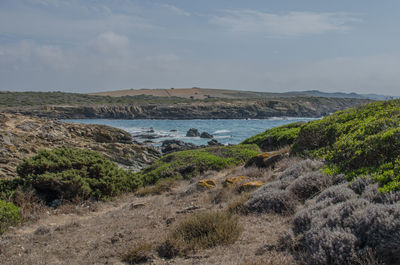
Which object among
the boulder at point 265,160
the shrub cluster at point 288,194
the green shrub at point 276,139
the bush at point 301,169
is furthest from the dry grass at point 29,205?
the green shrub at point 276,139

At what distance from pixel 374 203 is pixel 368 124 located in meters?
Answer: 3.66

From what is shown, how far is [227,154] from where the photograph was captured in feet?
44.9

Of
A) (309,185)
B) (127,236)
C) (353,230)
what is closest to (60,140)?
(127,236)

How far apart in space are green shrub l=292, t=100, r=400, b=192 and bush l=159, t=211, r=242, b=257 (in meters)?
2.26

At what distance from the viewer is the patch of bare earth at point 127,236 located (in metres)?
4.42

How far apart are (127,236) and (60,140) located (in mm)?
14071

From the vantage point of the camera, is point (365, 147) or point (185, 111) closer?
point (365, 147)

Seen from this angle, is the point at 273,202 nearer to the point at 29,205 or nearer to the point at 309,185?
the point at 309,185

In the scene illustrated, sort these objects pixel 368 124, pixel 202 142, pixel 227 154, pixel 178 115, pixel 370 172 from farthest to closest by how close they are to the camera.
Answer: pixel 178 115 → pixel 202 142 → pixel 227 154 → pixel 368 124 → pixel 370 172

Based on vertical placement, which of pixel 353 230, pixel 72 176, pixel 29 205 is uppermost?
pixel 353 230

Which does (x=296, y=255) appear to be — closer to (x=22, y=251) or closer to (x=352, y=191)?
(x=352, y=191)

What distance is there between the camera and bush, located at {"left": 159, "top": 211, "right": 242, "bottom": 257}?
476cm

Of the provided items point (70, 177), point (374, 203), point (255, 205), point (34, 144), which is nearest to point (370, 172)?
point (374, 203)

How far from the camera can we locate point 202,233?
5.08 meters
